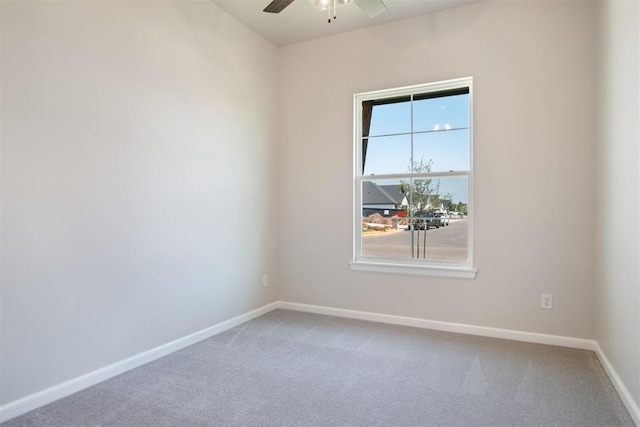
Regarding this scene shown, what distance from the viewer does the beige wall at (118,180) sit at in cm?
204

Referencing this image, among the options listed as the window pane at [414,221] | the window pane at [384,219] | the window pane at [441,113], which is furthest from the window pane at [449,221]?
the window pane at [441,113]

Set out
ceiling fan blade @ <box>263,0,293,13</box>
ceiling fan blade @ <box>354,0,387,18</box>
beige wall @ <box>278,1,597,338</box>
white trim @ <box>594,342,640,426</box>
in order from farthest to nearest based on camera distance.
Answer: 1. beige wall @ <box>278,1,597,338</box>
2. ceiling fan blade @ <box>354,0,387,18</box>
3. ceiling fan blade @ <box>263,0,293,13</box>
4. white trim @ <box>594,342,640,426</box>

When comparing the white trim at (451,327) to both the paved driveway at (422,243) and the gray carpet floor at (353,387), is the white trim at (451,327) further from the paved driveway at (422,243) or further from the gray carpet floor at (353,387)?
the paved driveway at (422,243)

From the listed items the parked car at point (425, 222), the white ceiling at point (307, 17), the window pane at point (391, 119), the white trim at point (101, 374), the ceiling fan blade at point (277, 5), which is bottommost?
the white trim at point (101, 374)

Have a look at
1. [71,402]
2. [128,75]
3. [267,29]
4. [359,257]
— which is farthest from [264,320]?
[267,29]

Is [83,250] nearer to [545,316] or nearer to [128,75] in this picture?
[128,75]

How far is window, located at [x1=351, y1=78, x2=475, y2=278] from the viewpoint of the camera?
3.45 m

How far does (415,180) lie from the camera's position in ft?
12.0

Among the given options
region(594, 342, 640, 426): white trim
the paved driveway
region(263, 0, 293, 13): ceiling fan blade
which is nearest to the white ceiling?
region(263, 0, 293, 13): ceiling fan blade

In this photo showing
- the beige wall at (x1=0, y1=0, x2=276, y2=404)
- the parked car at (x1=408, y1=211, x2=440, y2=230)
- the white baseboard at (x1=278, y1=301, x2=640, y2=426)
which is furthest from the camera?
the parked car at (x1=408, y1=211, x2=440, y2=230)

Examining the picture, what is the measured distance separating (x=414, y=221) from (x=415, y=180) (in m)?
0.39

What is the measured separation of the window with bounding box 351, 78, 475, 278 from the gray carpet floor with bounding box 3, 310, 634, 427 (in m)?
0.79

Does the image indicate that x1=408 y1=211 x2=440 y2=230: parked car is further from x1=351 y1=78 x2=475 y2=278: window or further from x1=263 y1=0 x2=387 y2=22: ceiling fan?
x1=263 y1=0 x2=387 y2=22: ceiling fan

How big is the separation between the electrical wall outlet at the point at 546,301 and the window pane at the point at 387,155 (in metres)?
1.58
